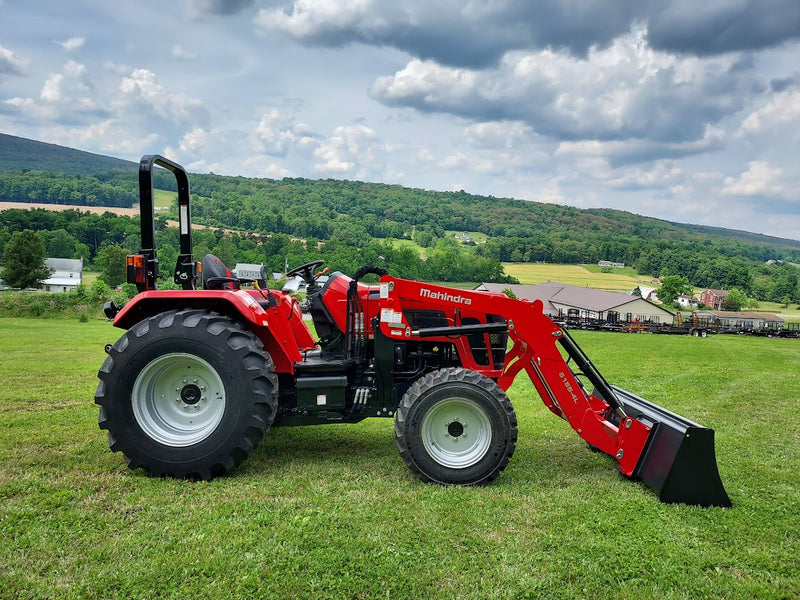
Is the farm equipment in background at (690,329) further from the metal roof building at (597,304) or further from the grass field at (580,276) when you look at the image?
the grass field at (580,276)

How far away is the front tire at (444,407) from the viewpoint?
505 cm

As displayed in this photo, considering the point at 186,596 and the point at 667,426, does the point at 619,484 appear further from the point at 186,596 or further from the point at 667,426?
the point at 186,596

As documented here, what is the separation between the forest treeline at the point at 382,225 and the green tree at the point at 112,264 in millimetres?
1362

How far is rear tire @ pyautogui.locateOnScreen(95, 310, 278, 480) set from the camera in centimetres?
495

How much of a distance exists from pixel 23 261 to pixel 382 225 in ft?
97.3

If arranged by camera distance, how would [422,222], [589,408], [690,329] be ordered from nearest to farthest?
[589,408] → [690,329] → [422,222]

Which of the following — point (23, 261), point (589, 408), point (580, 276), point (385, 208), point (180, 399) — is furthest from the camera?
point (580, 276)

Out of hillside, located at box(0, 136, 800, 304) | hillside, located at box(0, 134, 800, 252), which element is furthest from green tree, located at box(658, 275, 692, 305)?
hillside, located at box(0, 134, 800, 252)

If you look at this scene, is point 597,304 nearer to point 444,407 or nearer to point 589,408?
point 589,408

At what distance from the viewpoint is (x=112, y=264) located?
47.0 metres

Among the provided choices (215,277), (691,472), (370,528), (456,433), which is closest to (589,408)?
(691,472)

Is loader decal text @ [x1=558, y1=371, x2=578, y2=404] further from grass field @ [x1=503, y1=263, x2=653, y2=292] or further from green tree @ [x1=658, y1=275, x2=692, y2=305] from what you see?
green tree @ [x1=658, y1=275, x2=692, y2=305]

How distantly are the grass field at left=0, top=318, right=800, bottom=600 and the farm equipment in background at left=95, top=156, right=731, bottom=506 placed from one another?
0.30 meters

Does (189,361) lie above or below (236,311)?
below
